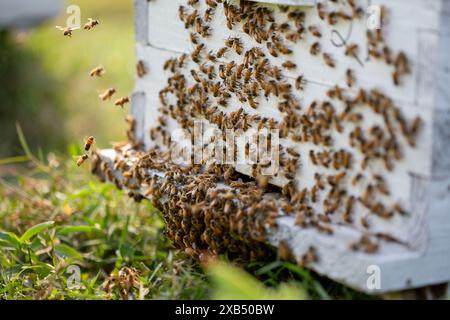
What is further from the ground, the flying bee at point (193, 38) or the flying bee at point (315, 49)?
the flying bee at point (315, 49)

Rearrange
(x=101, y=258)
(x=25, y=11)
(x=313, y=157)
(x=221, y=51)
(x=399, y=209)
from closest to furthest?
(x=399, y=209), (x=313, y=157), (x=221, y=51), (x=101, y=258), (x=25, y=11)

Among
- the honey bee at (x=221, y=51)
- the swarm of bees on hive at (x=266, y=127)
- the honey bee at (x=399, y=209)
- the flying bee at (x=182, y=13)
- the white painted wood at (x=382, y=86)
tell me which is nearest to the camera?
the white painted wood at (x=382, y=86)

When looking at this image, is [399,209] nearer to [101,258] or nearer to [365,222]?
[365,222]

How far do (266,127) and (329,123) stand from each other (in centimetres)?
54

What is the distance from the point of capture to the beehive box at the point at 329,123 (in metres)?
3.33

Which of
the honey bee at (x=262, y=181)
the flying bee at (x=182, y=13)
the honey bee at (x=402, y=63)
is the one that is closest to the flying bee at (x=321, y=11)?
the honey bee at (x=402, y=63)

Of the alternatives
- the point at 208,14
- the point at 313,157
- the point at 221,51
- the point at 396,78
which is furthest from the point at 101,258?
the point at 396,78

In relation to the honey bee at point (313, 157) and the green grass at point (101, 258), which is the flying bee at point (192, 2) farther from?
the green grass at point (101, 258)

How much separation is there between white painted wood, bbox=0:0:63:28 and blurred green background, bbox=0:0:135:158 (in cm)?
18

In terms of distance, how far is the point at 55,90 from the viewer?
1029cm

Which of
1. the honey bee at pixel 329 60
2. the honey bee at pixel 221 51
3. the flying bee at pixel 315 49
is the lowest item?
the honey bee at pixel 221 51

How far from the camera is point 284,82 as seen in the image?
409 centimetres
